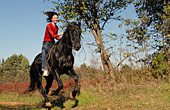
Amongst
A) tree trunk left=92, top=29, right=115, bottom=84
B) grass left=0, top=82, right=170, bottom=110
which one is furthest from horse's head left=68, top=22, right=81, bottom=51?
tree trunk left=92, top=29, right=115, bottom=84

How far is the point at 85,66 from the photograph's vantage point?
966 centimetres

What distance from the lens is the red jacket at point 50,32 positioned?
17.8 feet

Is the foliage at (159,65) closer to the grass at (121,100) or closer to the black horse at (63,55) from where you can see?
the grass at (121,100)

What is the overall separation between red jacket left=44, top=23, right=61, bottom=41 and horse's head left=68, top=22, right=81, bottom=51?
61cm

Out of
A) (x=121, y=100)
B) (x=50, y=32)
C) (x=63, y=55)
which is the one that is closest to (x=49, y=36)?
(x=50, y=32)

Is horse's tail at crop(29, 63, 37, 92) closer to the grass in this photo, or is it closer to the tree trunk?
the grass

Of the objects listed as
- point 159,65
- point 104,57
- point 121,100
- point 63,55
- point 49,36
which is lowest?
point 121,100

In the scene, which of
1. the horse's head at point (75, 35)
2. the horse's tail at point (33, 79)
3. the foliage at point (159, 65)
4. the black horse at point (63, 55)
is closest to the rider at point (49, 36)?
the black horse at point (63, 55)

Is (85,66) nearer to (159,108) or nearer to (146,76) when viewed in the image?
(146,76)

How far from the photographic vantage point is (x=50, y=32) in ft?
17.7

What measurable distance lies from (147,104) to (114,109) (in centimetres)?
103

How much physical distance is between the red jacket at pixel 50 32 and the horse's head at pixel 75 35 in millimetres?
610

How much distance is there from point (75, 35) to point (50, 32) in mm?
922

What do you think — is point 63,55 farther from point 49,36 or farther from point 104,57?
point 104,57
